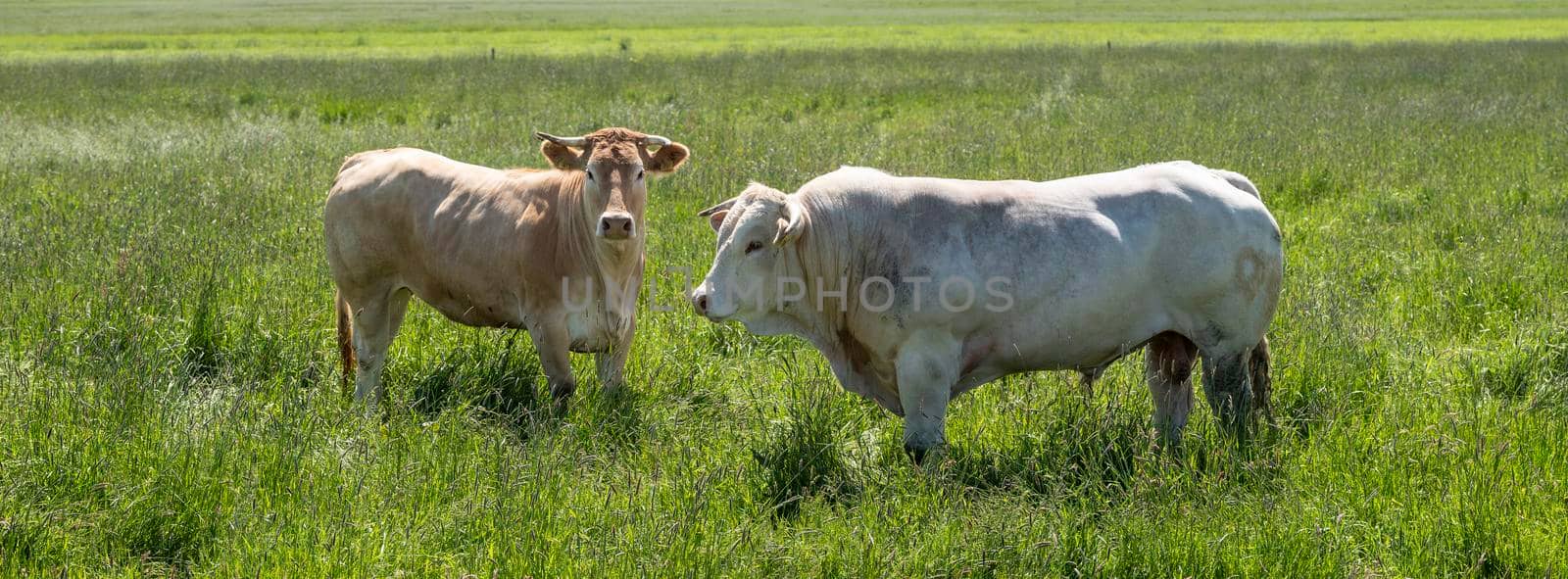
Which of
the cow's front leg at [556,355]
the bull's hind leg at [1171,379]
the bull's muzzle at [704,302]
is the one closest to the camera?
the bull's muzzle at [704,302]

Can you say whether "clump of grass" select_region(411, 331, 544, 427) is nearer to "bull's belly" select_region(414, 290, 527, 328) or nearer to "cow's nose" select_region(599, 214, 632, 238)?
"bull's belly" select_region(414, 290, 527, 328)

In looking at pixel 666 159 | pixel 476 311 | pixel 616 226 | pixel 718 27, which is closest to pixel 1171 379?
pixel 616 226

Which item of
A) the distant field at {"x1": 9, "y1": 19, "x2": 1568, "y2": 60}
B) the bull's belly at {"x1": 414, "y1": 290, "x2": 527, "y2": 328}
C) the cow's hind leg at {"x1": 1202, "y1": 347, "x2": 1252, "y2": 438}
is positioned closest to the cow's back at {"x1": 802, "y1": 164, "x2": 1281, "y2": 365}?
the cow's hind leg at {"x1": 1202, "y1": 347, "x2": 1252, "y2": 438}

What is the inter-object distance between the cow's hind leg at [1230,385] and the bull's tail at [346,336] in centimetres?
451

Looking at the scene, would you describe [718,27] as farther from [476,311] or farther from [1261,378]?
[1261,378]

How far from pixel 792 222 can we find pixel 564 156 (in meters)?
1.85

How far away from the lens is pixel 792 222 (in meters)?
4.90

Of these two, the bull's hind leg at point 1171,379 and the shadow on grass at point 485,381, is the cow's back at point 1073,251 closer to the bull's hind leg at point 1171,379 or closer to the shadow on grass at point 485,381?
the bull's hind leg at point 1171,379

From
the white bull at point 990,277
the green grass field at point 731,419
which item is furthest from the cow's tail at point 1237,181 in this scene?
the green grass field at point 731,419

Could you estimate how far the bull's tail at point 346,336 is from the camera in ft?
22.4

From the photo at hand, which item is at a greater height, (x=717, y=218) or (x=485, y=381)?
(x=717, y=218)

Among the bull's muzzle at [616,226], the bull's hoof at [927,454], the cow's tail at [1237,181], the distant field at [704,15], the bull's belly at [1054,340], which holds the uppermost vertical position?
the distant field at [704,15]

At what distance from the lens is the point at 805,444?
505 centimetres

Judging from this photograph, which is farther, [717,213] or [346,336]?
[346,336]
